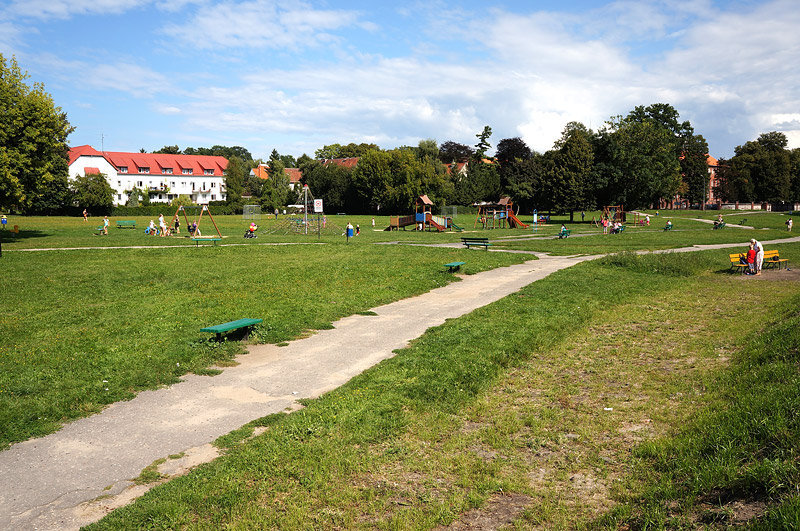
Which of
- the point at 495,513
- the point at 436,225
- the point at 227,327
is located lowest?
the point at 495,513

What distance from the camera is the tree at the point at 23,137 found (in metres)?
34.9

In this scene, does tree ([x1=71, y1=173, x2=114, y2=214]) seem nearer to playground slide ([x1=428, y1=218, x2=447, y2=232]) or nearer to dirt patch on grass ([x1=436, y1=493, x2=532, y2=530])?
playground slide ([x1=428, y1=218, x2=447, y2=232])

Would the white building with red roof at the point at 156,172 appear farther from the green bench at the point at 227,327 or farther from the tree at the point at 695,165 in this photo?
the green bench at the point at 227,327

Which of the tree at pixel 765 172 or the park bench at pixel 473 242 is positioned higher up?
the tree at pixel 765 172

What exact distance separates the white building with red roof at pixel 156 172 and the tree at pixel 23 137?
72.0 metres

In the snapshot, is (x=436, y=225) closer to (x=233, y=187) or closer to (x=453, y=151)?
(x=233, y=187)

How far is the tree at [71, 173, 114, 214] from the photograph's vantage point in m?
80.1

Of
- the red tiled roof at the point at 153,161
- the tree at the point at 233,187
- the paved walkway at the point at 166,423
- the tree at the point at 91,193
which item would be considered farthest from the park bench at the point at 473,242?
the red tiled roof at the point at 153,161

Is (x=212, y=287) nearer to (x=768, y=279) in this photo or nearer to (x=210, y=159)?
(x=768, y=279)

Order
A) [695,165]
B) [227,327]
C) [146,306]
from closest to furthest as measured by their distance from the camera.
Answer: [227,327] < [146,306] < [695,165]

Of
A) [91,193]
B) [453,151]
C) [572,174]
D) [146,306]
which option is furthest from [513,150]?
[146,306]

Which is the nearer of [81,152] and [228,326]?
[228,326]

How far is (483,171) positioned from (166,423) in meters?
94.1

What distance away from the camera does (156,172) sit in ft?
392
